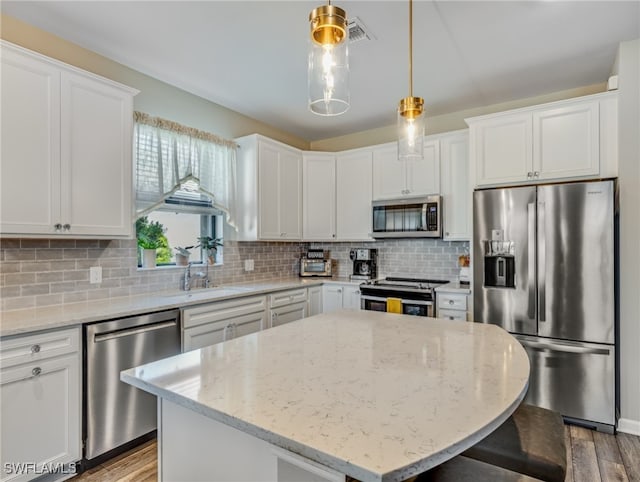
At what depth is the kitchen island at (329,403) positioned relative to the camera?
0.79m

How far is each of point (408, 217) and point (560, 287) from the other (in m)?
1.54

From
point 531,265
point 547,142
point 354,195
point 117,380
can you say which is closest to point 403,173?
point 354,195

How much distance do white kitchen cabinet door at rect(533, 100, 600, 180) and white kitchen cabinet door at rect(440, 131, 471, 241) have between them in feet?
2.31

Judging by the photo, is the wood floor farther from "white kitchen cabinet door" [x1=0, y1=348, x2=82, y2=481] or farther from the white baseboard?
"white kitchen cabinet door" [x1=0, y1=348, x2=82, y2=481]

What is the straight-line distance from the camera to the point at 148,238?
120 inches

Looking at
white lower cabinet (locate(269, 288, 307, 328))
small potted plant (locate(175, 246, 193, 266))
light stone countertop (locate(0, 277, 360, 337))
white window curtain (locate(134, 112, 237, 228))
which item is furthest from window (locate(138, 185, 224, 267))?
white lower cabinet (locate(269, 288, 307, 328))

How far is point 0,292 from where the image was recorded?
216 cm

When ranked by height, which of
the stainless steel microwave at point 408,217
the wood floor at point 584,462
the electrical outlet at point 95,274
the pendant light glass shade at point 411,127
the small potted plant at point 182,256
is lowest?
the wood floor at point 584,462

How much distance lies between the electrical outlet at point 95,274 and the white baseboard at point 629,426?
3915mm

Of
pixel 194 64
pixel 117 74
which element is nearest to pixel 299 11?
A: pixel 194 64

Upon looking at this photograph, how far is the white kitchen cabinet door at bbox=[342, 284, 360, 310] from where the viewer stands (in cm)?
386

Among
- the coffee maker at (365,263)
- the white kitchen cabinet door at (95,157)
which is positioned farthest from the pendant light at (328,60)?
the coffee maker at (365,263)

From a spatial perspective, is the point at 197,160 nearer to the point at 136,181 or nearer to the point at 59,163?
the point at 136,181

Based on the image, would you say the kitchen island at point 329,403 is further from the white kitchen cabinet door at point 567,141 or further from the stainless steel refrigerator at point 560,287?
the white kitchen cabinet door at point 567,141
